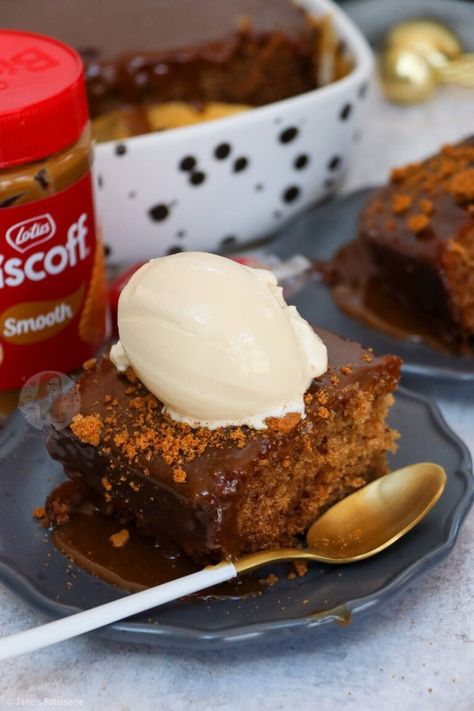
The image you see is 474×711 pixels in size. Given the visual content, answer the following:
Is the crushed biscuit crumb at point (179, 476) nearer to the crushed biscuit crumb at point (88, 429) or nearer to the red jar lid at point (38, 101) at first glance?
the crushed biscuit crumb at point (88, 429)

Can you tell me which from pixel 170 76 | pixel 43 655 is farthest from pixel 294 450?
pixel 170 76

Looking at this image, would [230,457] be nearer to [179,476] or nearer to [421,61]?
[179,476]

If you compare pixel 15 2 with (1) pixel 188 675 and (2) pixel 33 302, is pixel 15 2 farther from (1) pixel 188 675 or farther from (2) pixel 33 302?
(1) pixel 188 675

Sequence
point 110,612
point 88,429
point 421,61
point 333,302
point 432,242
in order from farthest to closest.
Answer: point 421,61 < point 333,302 < point 432,242 < point 88,429 < point 110,612

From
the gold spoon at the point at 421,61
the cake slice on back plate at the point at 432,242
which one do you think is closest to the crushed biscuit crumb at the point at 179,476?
the cake slice on back plate at the point at 432,242

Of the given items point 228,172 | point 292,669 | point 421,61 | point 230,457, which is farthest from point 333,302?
point 421,61

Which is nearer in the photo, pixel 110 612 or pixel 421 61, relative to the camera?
pixel 110 612

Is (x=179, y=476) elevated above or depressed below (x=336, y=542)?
above

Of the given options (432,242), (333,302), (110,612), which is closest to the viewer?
(110,612)
